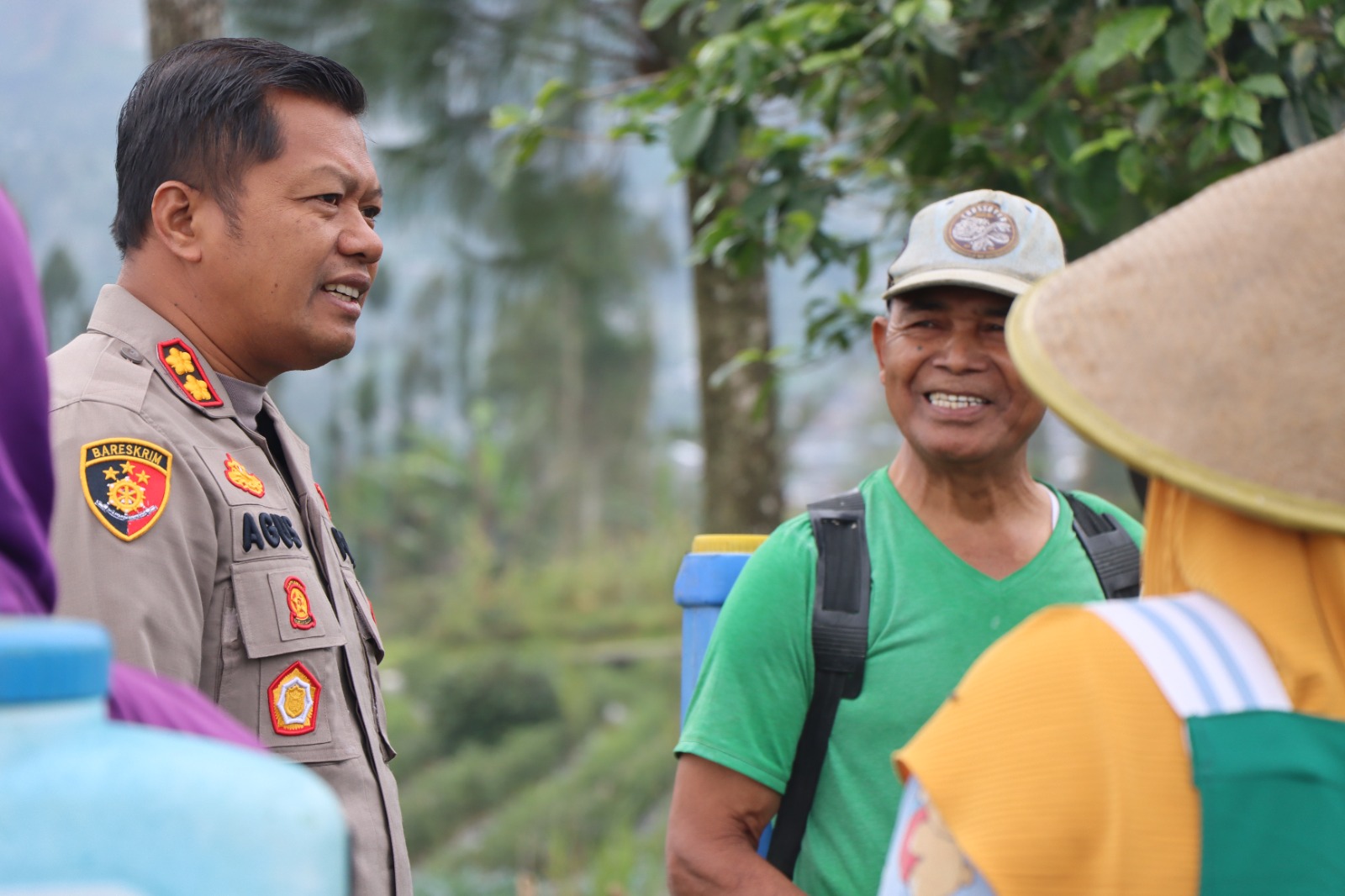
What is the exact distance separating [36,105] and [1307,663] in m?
13.5

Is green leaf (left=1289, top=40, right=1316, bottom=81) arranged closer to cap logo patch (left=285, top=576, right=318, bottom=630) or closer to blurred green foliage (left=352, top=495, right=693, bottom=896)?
cap logo patch (left=285, top=576, right=318, bottom=630)

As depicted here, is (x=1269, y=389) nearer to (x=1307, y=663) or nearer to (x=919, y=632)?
(x=1307, y=663)

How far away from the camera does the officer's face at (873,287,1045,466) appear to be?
6.16 feet

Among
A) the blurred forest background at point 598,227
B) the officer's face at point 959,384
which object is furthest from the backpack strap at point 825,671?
the blurred forest background at point 598,227

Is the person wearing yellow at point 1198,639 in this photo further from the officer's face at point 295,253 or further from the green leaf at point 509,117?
the green leaf at point 509,117

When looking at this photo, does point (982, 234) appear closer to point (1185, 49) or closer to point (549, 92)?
point (1185, 49)

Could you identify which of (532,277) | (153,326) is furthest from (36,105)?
(153,326)

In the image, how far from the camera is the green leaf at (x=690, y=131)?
115 inches

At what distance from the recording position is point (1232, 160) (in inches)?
127

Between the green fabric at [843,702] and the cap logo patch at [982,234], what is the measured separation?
461 millimetres

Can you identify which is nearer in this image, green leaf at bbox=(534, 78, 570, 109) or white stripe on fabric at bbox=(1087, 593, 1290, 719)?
white stripe on fabric at bbox=(1087, 593, 1290, 719)

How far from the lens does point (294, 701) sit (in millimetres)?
1670

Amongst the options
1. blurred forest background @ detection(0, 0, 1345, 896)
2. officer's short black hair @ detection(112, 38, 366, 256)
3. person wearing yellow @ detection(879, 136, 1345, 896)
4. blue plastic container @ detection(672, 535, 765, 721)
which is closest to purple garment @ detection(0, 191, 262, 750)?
person wearing yellow @ detection(879, 136, 1345, 896)

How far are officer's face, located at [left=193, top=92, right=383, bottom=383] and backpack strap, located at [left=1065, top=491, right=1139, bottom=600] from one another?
3.59 feet
